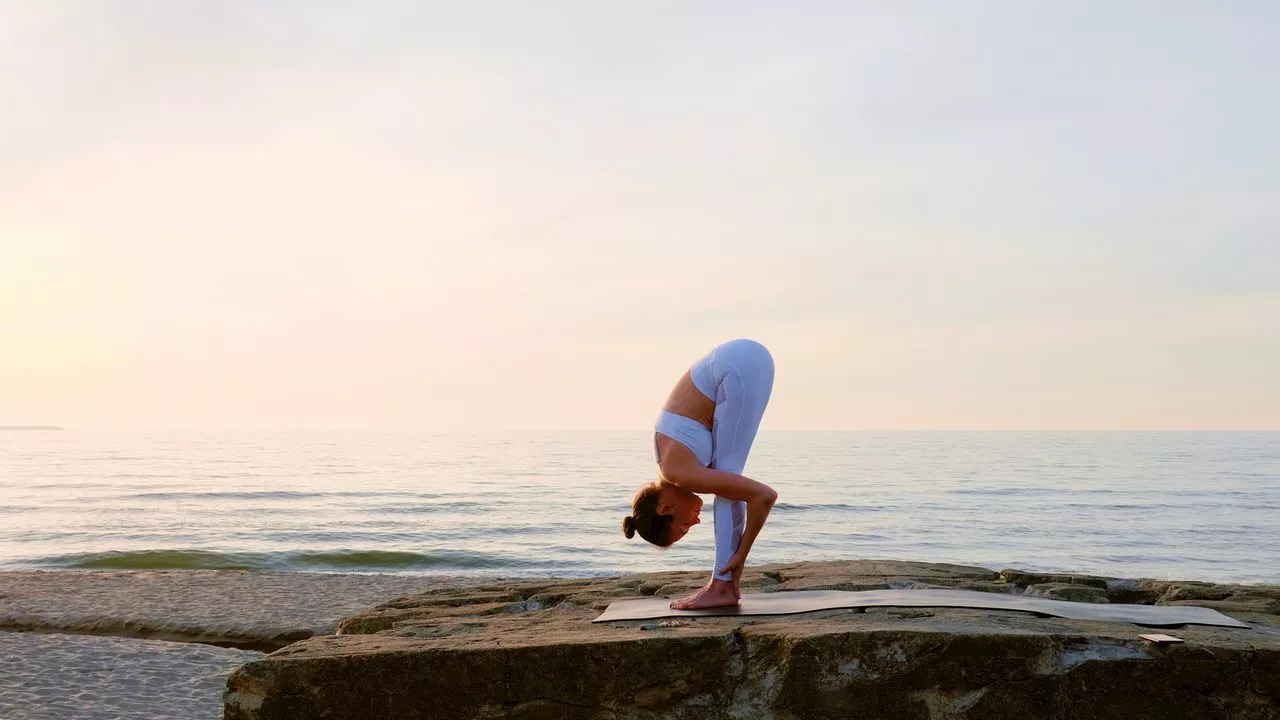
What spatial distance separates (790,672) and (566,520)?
2201 cm

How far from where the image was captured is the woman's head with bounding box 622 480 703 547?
524 cm

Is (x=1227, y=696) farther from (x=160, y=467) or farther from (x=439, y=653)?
(x=160, y=467)

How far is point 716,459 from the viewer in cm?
527

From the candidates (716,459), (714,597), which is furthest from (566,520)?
(716,459)

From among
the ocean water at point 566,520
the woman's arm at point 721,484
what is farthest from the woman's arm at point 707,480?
the ocean water at point 566,520

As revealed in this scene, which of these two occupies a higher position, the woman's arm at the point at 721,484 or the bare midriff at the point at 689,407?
the bare midriff at the point at 689,407

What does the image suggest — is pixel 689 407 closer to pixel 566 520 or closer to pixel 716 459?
pixel 716 459

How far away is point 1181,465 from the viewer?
176 ft

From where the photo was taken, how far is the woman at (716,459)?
5156 millimetres

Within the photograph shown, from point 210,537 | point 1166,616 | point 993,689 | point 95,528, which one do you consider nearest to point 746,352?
point 993,689

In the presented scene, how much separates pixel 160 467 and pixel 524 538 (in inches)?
1221

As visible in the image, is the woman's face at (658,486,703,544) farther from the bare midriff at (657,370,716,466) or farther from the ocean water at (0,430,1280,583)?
the ocean water at (0,430,1280,583)

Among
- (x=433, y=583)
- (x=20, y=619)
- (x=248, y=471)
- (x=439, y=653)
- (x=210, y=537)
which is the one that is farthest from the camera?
(x=248, y=471)

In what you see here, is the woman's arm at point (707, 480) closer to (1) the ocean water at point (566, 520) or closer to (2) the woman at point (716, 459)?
(2) the woman at point (716, 459)
